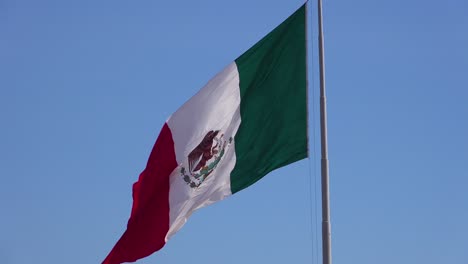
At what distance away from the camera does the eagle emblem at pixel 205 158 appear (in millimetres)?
19688

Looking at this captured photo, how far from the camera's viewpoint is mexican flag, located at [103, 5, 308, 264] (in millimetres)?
19047

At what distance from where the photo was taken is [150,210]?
2002 cm

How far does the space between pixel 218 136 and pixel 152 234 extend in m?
2.61

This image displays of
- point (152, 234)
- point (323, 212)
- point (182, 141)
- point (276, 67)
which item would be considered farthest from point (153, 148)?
point (323, 212)

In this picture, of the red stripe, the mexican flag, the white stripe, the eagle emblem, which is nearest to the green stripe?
the mexican flag

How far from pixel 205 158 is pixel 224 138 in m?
0.62

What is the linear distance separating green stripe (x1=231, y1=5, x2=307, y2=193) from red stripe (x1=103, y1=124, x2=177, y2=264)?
1.78 m

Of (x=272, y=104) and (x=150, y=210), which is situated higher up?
(x=272, y=104)

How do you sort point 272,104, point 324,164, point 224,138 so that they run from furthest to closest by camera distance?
point 224,138, point 272,104, point 324,164

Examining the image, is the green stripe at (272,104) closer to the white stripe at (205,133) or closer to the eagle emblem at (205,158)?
the white stripe at (205,133)

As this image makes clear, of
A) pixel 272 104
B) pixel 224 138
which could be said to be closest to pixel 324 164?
pixel 272 104

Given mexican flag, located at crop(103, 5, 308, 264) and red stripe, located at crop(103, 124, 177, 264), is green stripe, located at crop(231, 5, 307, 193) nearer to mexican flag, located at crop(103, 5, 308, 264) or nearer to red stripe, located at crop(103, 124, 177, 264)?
mexican flag, located at crop(103, 5, 308, 264)

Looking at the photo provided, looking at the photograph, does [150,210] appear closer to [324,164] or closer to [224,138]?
[224,138]

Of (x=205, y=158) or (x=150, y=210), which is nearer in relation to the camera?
(x=205, y=158)
